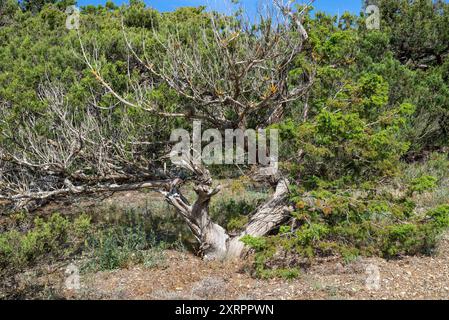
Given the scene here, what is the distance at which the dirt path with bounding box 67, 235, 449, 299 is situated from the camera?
197 inches

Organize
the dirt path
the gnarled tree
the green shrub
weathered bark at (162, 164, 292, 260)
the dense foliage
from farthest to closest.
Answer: weathered bark at (162, 164, 292, 260)
the gnarled tree
the dense foliage
the dirt path
the green shrub

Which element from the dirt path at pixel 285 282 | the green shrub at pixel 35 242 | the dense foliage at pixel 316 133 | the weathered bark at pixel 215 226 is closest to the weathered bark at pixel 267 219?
the weathered bark at pixel 215 226

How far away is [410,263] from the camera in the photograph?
575 cm

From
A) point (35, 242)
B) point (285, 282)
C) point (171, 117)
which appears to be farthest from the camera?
point (171, 117)

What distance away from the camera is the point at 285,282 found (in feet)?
17.9

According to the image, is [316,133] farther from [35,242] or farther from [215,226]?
[35,242]

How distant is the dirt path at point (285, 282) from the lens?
197 inches

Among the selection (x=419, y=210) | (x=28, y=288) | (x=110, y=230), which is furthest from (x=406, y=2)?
(x=28, y=288)

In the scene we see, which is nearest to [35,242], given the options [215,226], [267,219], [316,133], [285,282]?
[215,226]

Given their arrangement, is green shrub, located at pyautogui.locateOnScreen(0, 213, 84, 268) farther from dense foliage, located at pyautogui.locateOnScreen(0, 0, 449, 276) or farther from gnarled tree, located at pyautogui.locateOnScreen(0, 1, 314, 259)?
gnarled tree, located at pyautogui.locateOnScreen(0, 1, 314, 259)

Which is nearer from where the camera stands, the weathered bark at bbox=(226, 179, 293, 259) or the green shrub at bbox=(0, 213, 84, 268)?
the green shrub at bbox=(0, 213, 84, 268)

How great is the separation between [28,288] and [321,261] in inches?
130

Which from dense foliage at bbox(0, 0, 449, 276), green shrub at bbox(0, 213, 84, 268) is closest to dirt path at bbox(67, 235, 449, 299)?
dense foliage at bbox(0, 0, 449, 276)

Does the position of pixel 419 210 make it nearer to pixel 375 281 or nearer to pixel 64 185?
pixel 375 281
